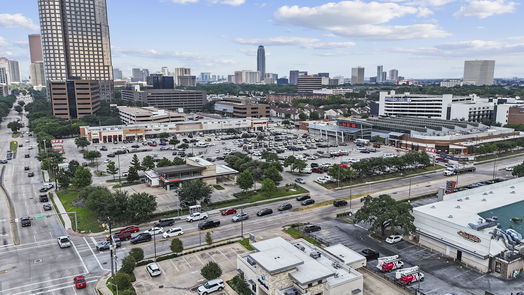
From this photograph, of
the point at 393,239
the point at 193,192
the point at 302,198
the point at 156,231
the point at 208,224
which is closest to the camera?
the point at 393,239

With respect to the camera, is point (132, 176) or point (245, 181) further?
point (132, 176)

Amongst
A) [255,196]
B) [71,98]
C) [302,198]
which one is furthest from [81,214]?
[71,98]

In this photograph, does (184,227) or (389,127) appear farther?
(389,127)

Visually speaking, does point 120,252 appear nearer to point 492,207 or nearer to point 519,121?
point 492,207

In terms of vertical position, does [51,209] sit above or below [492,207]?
below

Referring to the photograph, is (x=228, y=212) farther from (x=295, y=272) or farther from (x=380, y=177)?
(x=380, y=177)

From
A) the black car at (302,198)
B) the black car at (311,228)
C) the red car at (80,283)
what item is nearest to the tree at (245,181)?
the black car at (302,198)

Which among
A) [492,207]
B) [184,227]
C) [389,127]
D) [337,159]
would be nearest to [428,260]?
[492,207]

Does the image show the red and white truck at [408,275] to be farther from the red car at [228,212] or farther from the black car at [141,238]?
the black car at [141,238]

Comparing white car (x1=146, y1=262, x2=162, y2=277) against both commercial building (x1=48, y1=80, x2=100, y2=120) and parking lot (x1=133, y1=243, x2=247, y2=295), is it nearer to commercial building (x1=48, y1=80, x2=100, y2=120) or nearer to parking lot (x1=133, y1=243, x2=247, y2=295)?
parking lot (x1=133, y1=243, x2=247, y2=295)
